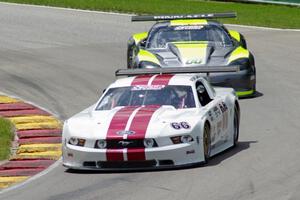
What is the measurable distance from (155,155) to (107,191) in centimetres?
119

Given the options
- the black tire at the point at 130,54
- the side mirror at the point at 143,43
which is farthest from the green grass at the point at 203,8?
the side mirror at the point at 143,43

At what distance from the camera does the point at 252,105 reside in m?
19.5

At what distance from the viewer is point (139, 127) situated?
1356 centimetres

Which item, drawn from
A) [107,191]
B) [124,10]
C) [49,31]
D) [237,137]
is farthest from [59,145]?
[124,10]

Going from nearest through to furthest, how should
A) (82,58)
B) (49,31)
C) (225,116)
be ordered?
(225,116)
(82,58)
(49,31)

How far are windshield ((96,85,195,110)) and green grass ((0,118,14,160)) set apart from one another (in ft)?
5.72

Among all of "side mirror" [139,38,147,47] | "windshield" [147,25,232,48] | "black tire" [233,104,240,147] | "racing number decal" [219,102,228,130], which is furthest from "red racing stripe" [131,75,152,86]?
"side mirror" [139,38,147,47]

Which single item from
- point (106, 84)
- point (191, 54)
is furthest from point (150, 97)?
point (106, 84)

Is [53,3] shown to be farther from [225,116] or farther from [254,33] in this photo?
[225,116]

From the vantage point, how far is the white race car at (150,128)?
13.4m

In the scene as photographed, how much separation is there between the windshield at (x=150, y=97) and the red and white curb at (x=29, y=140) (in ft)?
4.06

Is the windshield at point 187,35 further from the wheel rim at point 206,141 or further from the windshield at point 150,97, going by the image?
the wheel rim at point 206,141

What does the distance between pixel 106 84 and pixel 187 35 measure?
6.81 ft

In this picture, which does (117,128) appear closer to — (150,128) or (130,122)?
(130,122)
